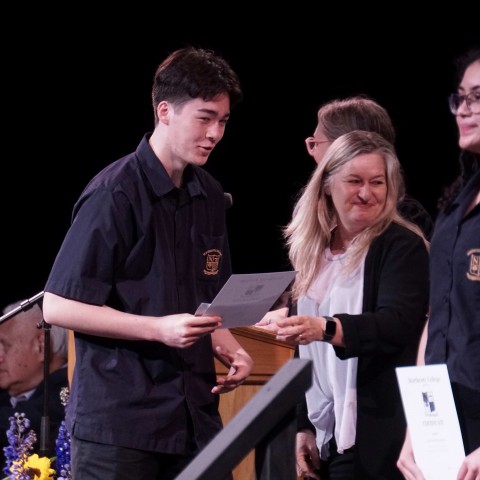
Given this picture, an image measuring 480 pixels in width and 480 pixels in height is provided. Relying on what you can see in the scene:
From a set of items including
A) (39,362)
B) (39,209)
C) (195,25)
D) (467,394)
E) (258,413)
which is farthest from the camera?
(39,209)

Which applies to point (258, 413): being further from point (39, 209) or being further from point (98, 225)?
point (39, 209)

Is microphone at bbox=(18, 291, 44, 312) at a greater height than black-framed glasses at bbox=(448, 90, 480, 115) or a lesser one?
lesser

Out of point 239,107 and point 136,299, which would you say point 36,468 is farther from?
point 239,107

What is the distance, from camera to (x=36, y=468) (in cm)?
314

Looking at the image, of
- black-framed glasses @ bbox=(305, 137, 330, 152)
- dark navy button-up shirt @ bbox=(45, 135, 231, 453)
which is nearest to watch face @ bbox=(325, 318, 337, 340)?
dark navy button-up shirt @ bbox=(45, 135, 231, 453)

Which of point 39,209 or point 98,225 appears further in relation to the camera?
point 39,209

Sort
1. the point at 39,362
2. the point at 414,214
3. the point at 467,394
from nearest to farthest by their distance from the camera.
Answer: the point at 467,394
the point at 414,214
the point at 39,362

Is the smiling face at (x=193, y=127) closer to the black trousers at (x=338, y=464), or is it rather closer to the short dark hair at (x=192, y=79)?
the short dark hair at (x=192, y=79)

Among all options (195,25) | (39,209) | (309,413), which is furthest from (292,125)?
(309,413)

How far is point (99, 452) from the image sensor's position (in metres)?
2.32

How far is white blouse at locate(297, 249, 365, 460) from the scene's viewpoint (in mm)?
2582

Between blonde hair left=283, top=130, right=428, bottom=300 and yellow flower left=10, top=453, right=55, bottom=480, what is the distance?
1010 millimetres

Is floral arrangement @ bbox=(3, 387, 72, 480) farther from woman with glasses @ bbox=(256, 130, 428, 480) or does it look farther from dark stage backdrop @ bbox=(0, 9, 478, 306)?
dark stage backdrop @ bbox=(0, 9, 478, 306)

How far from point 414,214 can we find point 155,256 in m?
0.91
